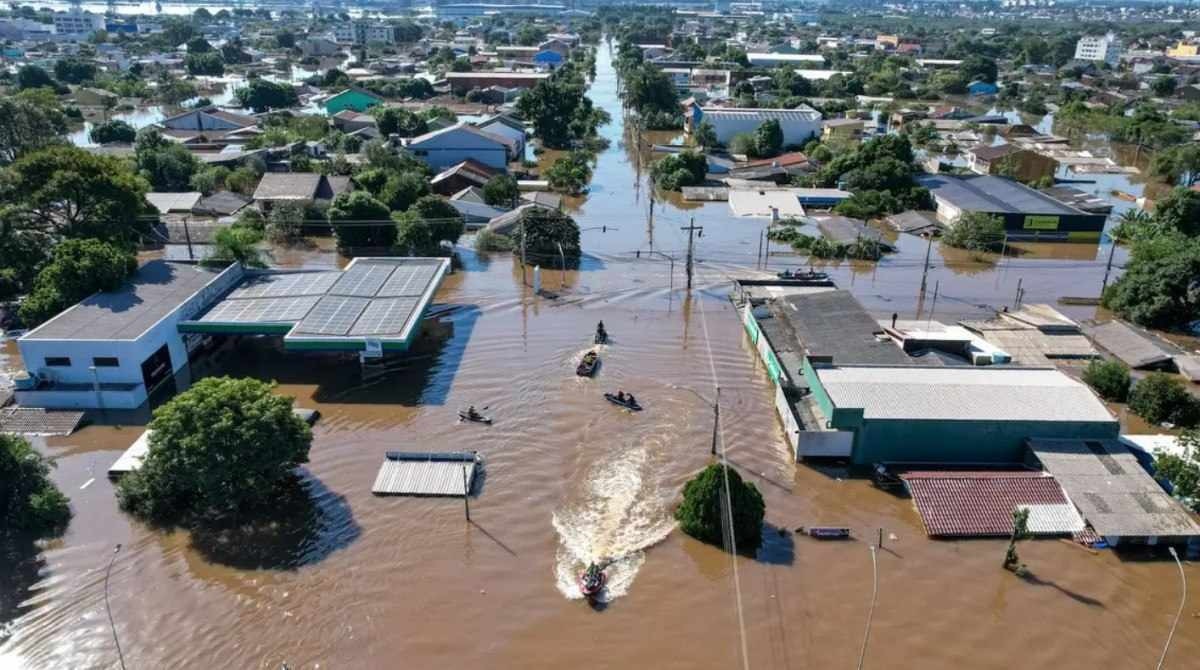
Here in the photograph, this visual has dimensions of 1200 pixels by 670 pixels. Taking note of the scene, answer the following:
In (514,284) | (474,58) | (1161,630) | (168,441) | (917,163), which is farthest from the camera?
(474,58)

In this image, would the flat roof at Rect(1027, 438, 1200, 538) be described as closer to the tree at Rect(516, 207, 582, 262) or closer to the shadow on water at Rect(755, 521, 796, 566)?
the shadow on water at Rect(755, 521, 796, 566)

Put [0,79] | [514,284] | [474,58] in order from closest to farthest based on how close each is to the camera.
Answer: [514,284] → [0,79] → [474,58]

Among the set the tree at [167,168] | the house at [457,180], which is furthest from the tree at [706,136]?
the tree at [167,168]

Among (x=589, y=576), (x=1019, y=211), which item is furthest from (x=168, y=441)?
(x=1019, y=211)

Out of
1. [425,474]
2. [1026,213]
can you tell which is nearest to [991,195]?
[1026,213]

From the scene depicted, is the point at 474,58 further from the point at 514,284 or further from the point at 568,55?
the point at 514,284

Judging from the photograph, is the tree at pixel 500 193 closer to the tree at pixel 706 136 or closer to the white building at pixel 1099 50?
the tree at pixel 706 136
